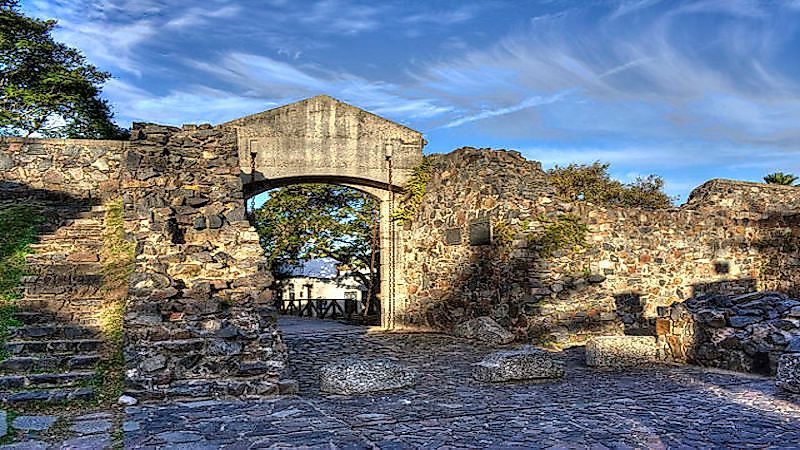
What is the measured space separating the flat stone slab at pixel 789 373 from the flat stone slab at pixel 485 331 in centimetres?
428

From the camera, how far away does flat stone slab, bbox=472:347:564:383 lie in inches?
265

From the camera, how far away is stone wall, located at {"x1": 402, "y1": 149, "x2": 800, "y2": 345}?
9922 mm

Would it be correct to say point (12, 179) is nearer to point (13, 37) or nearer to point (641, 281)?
point (13, 37)

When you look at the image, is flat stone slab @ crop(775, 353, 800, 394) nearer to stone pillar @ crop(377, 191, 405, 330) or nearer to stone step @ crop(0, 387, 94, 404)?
stone step @ crop(0, 387, 94, 404)

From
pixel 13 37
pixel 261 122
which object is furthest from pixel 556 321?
pixel 13 37

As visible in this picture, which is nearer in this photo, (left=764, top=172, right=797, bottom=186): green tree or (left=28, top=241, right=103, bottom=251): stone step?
(left=28, top=241, right=103, bottom=251): stone step

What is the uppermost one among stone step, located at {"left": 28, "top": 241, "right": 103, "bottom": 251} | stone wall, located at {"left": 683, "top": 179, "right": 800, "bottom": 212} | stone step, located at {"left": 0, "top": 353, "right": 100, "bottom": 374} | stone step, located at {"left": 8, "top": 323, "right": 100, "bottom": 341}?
stone wall, located at {"left": 683, "top": 179, "right": 800, "bottom": 212}

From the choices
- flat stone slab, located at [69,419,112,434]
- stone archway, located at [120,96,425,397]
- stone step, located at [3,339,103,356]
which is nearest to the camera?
flat stone slab, located at [69,419,112,434]

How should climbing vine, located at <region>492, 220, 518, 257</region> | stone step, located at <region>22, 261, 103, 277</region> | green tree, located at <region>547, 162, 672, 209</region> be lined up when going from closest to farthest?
stone step, located at <region>22, 261, 103, 277</region>, climbing vine, located at <region>492, 220, 518, 257</region>, green tree, located at <region>547, 162, 672, 209</region>

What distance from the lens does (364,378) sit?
A: 6.29 m

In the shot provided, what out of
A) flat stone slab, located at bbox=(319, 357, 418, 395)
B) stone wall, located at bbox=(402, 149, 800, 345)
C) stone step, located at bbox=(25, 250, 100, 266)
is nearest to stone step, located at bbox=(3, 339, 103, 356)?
stone step, located at bbox=(25, 250, 100, 266)

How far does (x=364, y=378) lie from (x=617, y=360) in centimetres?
319

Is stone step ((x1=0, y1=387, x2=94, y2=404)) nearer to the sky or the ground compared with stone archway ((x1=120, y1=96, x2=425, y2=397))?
nearer to the ground

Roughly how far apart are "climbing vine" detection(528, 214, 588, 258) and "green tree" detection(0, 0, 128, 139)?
13201 millimetres
